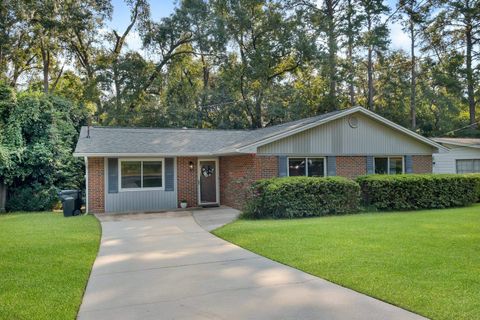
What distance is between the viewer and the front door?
15.9 meters

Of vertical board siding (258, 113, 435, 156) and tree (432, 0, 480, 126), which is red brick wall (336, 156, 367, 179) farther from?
tree (432, 0, 480, 126)

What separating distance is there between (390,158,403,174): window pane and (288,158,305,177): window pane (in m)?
4.23

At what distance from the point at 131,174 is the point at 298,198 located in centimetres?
660

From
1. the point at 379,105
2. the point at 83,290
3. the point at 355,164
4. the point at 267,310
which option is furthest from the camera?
the point at 379,105

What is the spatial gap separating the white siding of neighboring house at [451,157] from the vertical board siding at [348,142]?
11.0 feet

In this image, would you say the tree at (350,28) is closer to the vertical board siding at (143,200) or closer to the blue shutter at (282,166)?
the blue shutter at (282,166)

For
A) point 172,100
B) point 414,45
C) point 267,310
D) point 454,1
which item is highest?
point 454,1

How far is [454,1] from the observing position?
1171 inches

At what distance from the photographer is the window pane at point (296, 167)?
47.1ft

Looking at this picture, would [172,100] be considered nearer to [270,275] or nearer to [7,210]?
[7,210]

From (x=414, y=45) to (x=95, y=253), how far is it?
32416 mm

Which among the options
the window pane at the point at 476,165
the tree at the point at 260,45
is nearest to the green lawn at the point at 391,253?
the window pane at the point at 476,165

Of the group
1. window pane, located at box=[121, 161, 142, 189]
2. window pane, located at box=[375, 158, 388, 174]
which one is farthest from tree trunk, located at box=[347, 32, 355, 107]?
window pane, located at box=[121, 161, 142, 189]

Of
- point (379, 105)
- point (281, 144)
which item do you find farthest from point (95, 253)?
point (379, 105)
